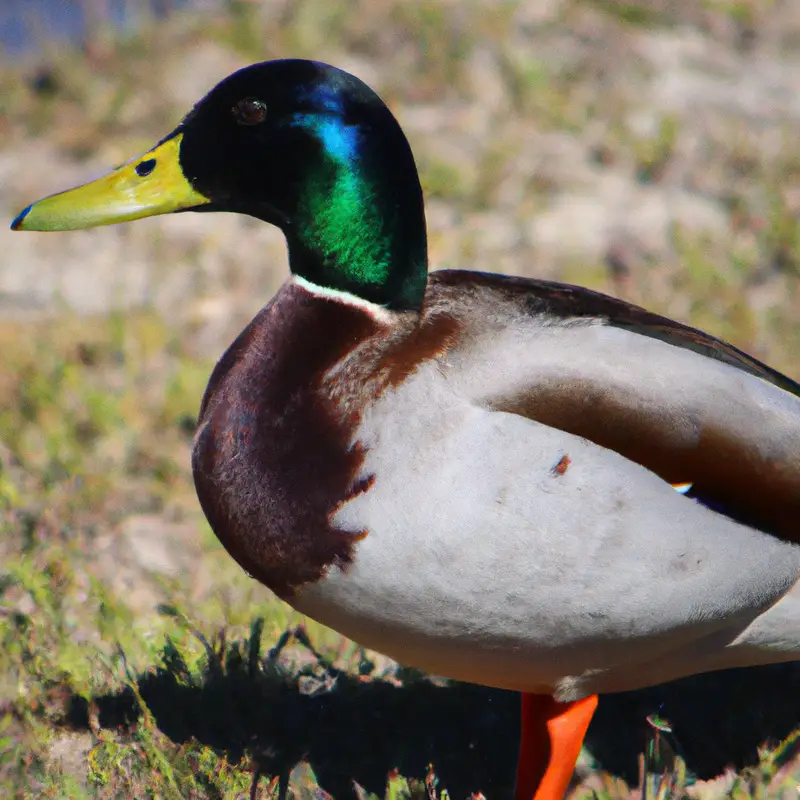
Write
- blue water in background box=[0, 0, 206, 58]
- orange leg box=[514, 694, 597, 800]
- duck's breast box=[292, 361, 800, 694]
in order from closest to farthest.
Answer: duck's breast box=[292, 361, 800, 694] → orange leg box=[514, 694, 597, 800] → blue water in background box=[0, 0, 206, 58]

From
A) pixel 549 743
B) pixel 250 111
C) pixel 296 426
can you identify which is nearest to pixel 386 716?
pixel 549 743

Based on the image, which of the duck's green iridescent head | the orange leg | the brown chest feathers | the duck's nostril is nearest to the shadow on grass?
the orange leg

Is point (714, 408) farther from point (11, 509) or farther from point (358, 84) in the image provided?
point (11, 509)

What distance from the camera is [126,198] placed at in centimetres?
230

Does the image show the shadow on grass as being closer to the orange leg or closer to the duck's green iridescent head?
the orange leg

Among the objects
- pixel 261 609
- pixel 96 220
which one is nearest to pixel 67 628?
pixel 261 609

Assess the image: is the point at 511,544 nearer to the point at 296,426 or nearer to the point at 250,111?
the point at 296,426

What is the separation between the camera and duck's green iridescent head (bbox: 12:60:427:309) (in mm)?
2232

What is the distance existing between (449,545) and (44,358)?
255 centimetres

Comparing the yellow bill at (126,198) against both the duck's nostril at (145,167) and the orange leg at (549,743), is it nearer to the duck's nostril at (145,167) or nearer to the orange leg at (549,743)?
the duck's nostril at (145,167)

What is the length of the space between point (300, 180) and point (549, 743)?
1284 mm

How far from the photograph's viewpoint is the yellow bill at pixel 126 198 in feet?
7.48

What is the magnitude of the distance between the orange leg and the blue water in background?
4.57 meters

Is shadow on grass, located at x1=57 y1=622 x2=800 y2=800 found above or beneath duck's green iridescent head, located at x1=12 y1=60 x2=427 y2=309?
beneath
